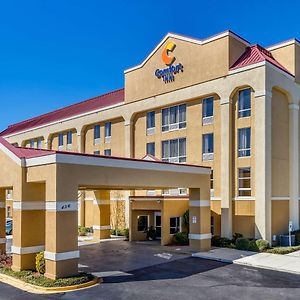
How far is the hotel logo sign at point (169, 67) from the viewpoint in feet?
106

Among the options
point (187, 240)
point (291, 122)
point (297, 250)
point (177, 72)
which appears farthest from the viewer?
point (177, 72)

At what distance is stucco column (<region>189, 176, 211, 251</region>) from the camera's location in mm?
25016

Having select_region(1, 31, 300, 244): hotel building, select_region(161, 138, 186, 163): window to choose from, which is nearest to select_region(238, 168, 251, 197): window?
select_region(1, 31, 300, 244): hotel building

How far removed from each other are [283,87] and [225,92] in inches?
165

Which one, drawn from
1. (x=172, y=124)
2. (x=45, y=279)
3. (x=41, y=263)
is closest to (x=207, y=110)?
(x=172, y=124)

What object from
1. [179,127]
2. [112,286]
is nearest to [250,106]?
[179,127]

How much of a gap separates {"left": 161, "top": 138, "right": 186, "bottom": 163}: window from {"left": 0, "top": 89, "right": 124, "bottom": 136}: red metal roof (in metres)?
7.67

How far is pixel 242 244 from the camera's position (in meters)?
25.4

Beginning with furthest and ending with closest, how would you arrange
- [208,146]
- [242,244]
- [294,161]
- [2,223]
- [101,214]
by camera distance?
[101,214] → [208,146] → [294,161] → [242,244] → [2,223]

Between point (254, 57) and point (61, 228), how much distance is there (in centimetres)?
1889

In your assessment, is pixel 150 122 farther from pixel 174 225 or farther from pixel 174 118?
pixel 174 225

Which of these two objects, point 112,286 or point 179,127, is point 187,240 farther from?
point 112,286

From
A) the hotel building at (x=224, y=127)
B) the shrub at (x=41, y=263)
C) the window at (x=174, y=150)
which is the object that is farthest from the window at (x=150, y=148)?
the shrub at (x=41, y=263)

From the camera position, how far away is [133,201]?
30.7m
